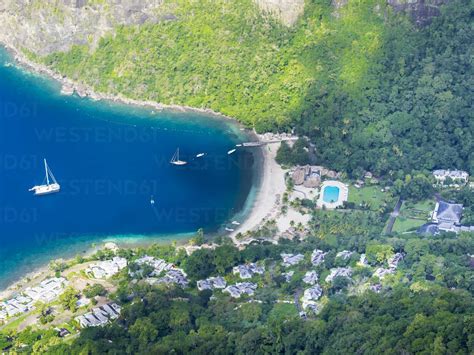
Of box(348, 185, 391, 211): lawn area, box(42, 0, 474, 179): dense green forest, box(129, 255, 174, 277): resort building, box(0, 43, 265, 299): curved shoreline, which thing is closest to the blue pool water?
box(348, 185, 391, 211): lawn area

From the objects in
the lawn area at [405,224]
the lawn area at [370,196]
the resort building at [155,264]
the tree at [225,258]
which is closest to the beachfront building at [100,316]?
the resort building at [155,264]

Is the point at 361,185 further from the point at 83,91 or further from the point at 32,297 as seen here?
the point at 83,91

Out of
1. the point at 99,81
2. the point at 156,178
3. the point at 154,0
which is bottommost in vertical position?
the point at 156,178

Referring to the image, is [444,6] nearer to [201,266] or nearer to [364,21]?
[364,21]

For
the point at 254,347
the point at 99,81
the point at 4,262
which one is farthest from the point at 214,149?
the point at 254,347

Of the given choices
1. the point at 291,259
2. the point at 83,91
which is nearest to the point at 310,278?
the point at 291,259

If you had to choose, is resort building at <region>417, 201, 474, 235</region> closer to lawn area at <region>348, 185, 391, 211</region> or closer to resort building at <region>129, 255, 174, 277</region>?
lawn area at <region>348, 185, 391, 211</region>
